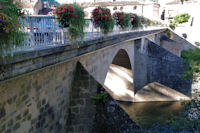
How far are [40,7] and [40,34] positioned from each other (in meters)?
28.2

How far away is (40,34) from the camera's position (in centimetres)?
439

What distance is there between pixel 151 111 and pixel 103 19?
997 cm

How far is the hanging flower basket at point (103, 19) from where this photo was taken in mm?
6620

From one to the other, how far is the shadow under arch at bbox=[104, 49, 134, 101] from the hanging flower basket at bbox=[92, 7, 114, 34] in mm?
8060

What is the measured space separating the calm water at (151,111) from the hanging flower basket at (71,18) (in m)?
9.11

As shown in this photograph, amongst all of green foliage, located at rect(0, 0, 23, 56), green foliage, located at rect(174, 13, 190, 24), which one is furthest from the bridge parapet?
green foliage, located at rect(174, 13, 190, 24)

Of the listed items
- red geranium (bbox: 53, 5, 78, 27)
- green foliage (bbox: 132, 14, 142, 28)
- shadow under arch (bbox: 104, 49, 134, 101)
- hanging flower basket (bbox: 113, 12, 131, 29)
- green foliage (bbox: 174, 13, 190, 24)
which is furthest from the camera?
green foliage (bbox: 174, 13, 190, 24)

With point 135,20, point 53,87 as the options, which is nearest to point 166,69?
point 135,20

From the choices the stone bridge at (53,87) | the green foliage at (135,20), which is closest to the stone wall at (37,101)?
the stone bridge at (53,87)

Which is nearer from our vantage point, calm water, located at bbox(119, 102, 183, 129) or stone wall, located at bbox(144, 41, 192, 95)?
calm water, located at bbox(119, 102, 183, 129)

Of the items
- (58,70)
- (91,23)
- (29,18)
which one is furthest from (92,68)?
(29,18)

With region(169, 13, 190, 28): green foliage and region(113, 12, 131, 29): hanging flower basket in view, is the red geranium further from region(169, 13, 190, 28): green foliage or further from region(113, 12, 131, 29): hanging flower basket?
region(169, 13, 190, 28): green foliage

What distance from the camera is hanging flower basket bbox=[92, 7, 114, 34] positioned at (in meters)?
6.62

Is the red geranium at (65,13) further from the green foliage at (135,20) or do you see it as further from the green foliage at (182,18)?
the green foliage at (182,18)
